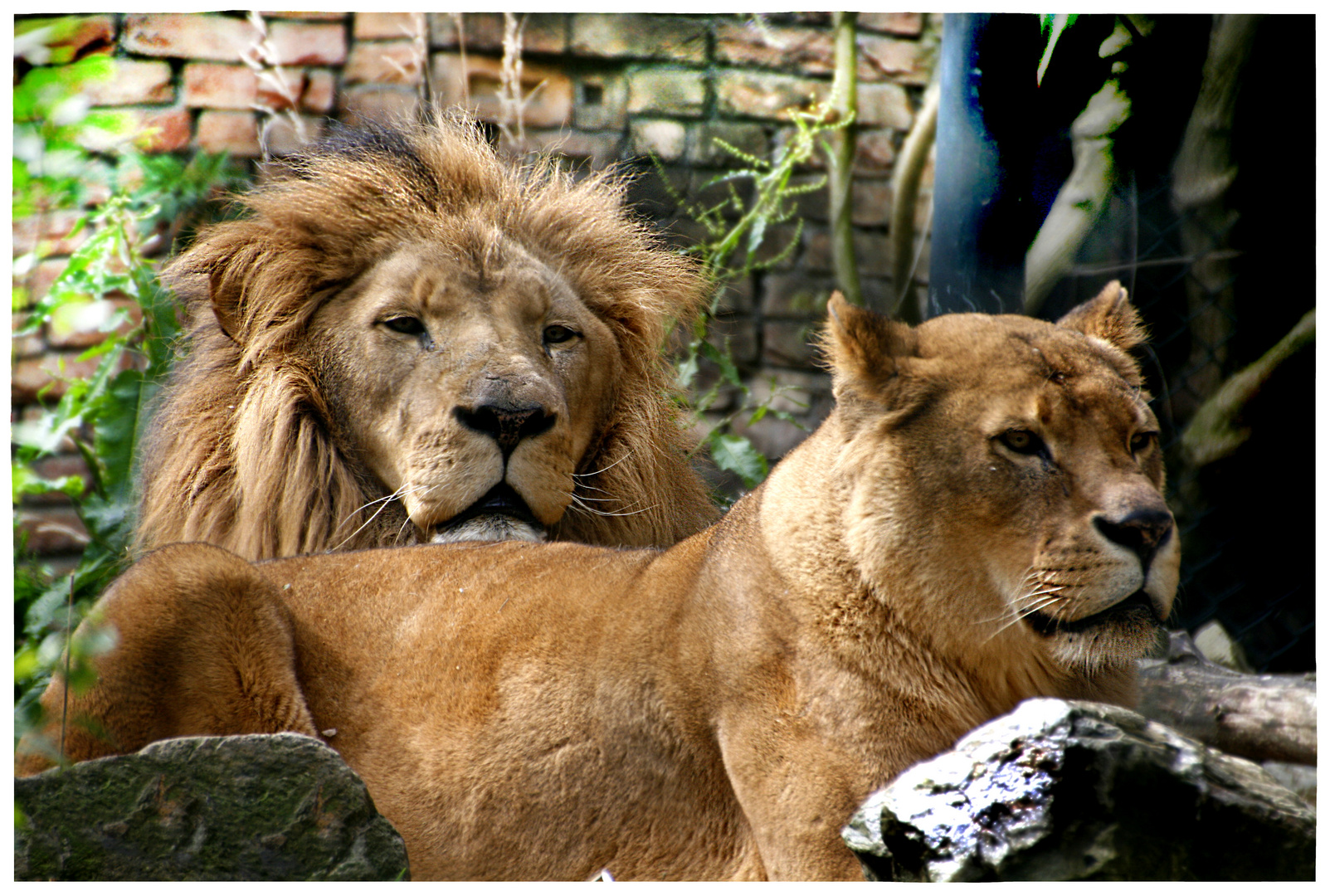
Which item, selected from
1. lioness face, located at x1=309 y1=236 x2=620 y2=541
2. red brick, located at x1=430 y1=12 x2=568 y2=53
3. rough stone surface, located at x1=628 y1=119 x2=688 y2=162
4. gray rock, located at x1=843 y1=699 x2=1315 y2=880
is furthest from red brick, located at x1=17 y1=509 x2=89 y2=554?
gray rock, located at x1=843 y1=699 x2=1315 y2=880

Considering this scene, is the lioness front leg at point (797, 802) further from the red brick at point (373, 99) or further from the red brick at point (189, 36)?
the red brick at point (373, 99)

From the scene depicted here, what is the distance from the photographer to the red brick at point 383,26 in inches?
146

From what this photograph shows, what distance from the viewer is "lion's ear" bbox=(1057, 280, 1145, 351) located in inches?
71.6

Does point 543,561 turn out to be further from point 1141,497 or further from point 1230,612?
point 1230,612

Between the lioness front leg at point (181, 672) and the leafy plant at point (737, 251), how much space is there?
1359mm

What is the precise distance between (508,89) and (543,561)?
2.31 meters

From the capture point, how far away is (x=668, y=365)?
9.44 ft

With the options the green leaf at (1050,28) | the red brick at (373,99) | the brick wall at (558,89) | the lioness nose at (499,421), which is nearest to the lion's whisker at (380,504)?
the lioness nose at (499,421)

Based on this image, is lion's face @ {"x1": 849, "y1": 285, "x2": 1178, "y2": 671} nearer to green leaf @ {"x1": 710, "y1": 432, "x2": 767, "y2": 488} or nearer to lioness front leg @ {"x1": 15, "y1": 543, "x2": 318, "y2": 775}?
lioness front leg @ {"x1": 15, "y1": 543, "x2": 318, "y2": 775}

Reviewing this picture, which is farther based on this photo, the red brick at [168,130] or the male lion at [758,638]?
the red brick at [168,130]

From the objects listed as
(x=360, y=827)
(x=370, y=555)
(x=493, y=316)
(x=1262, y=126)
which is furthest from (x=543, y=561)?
(x=1262, y=126)

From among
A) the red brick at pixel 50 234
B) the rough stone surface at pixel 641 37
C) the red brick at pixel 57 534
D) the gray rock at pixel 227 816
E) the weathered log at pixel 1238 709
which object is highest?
the rough stone surface at pixel 641 37

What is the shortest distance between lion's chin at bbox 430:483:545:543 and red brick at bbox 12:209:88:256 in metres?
1.36

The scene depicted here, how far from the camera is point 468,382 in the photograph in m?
2.25
